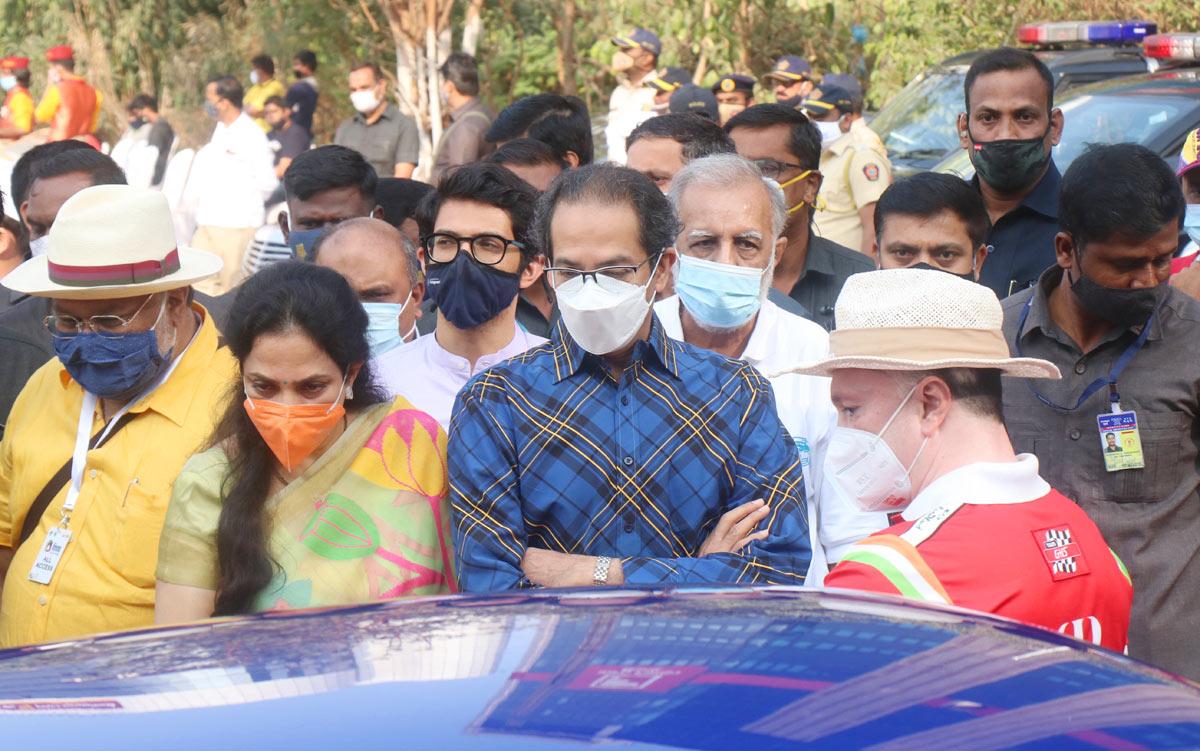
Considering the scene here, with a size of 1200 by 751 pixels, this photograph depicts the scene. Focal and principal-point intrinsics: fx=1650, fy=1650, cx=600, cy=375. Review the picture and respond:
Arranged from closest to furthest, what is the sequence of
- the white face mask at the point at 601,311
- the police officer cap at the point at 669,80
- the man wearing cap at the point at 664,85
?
the white face mask at the point at 601,311 < the man wearing cap at the point at 664,85 < the police officer cap at the point at 669,80

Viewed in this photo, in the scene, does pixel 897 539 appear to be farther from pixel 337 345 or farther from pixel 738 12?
pixel 738 12

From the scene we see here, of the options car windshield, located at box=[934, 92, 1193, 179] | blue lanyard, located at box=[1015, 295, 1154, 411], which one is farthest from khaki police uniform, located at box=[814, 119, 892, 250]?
blue lanyard, located at box=[1015, 295, 1154, 411]

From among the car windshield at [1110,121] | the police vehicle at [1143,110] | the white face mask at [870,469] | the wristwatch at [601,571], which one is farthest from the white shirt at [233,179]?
the white face mask at [870,469]

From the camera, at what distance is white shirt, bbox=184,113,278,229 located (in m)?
13.2

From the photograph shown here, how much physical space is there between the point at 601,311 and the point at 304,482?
82cm

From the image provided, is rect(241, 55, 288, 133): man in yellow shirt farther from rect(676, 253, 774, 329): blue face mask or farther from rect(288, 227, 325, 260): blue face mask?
rect(676, 253, 774, 329): blue face mask

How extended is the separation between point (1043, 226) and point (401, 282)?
8.06 ft

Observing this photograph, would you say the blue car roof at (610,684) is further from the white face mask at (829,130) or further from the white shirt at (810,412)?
the white face mask at (829,130)

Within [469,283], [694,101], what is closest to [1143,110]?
[694,101]

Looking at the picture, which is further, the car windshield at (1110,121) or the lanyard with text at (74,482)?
the car windshield at (1110,121)

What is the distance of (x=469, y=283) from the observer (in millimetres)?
5082

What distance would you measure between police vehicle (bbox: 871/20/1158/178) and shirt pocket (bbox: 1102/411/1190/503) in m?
7.29

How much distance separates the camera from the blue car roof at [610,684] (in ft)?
6.63

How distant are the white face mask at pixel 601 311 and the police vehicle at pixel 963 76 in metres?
8.09
